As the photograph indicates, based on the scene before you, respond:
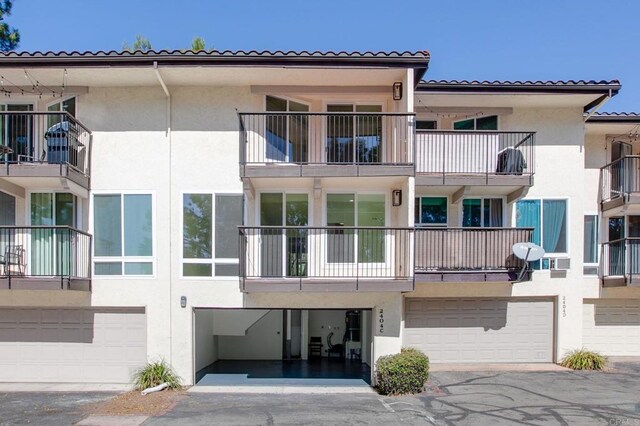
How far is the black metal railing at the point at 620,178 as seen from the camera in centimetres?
1390

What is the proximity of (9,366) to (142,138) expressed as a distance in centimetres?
685

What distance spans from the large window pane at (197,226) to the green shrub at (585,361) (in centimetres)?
1049

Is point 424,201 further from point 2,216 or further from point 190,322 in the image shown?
point 2,216

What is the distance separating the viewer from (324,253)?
11.6 meters

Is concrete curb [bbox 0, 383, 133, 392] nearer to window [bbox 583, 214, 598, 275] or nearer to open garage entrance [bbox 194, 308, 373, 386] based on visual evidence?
open garage entrance [bbox 194, 308, 373, 386]

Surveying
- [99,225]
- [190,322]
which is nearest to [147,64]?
[99,225]

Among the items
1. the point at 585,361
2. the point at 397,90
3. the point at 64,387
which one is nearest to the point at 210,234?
the point at 64,387

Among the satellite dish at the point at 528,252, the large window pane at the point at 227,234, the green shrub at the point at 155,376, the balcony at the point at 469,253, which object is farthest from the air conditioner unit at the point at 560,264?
the green shrub at the point at 155,376

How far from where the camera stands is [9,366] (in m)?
11.9

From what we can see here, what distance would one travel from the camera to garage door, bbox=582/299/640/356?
566 inches

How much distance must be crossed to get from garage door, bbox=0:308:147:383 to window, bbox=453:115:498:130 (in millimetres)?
10594

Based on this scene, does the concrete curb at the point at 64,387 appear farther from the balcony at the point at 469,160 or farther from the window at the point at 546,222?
the window at the point at 546,222

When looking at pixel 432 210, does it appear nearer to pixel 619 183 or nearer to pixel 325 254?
pixel 325 254

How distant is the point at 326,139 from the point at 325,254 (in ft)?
10.1
